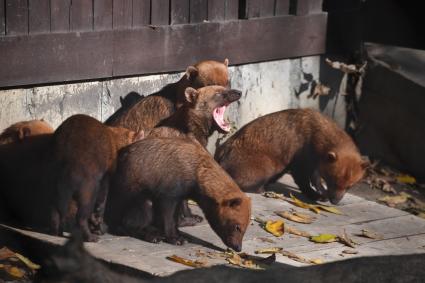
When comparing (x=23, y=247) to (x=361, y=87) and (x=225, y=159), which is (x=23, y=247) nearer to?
(x=225, y=159)

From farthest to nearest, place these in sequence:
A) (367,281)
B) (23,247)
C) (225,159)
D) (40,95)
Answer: (225,159) < (40,95) < (23,247) < (367,281)

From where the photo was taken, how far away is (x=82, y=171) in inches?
261

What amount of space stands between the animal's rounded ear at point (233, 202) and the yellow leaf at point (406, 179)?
138 inches

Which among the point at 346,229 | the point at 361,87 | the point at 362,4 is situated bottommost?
the point at 346,229

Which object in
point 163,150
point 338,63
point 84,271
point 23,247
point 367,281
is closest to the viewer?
point 84,271

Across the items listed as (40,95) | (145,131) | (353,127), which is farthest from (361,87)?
(40,95)

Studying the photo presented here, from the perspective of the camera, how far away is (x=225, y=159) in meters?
8.85

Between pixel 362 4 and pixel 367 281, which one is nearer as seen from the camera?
pixel 367 281

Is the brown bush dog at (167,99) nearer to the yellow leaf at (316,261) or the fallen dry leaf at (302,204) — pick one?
the fallen dry leaf at (302,204)

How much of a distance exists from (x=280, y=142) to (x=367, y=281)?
16.7 feet

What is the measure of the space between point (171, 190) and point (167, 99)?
1.70 m

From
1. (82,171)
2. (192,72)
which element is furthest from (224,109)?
(82,171)

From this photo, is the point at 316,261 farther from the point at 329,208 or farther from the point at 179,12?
the point at 179,12

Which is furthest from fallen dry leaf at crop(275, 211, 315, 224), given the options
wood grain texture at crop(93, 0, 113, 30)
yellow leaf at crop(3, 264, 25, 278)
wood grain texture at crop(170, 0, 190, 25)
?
yellow leaf at crop(3, 264, 25, 278)
